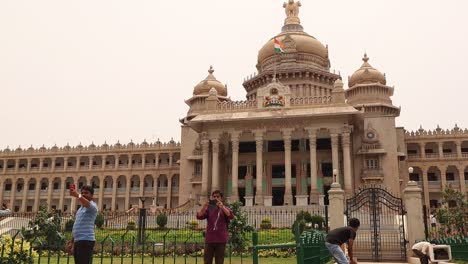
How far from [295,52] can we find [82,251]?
42.2m

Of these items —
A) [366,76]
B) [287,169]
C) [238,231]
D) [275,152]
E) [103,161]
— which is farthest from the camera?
[103,161]

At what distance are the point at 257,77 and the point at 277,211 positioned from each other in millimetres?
20458

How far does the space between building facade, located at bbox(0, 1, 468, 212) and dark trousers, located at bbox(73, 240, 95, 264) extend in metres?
20.7

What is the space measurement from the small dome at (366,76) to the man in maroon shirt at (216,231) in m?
37.4

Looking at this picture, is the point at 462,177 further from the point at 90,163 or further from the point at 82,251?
the point at 82,251

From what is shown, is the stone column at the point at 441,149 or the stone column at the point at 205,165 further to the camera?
the stone column at the point at 441,149

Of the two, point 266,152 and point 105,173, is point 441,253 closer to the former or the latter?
point 266,152

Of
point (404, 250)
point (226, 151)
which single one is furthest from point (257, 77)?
point (404, 250)

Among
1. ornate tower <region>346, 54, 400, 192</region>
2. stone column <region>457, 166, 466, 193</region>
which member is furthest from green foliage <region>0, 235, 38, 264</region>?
stone column <region>457, 166, 466, 193</region>

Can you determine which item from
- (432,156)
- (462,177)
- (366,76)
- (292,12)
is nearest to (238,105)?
(366,76)

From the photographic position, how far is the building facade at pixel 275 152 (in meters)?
35.2

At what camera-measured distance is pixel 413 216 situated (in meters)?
18.3

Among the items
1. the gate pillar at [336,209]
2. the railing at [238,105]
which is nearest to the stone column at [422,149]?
the railing at [238,105]

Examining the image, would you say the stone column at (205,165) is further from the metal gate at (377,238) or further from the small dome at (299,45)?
the metal gate at (377,238)
